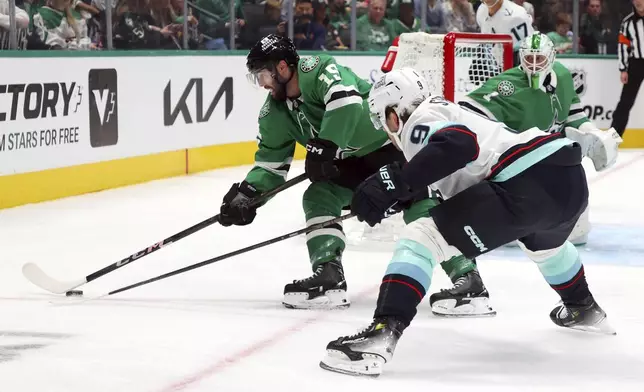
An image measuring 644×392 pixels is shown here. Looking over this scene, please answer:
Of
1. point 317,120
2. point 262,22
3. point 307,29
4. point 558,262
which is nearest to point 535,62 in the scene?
point 317,120

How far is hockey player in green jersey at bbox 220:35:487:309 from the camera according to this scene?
3693 millimetres

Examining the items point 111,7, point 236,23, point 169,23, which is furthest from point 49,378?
point 236,23

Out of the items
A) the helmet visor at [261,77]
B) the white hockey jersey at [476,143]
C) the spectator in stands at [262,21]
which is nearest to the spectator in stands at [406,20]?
the spectator in stands at [262,21]

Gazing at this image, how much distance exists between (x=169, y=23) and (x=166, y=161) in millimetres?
938

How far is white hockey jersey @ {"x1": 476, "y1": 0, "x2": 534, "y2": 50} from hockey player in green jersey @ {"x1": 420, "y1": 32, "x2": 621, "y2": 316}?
140 cm

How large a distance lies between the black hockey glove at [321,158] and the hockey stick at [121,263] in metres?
0.13

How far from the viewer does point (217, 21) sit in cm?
821

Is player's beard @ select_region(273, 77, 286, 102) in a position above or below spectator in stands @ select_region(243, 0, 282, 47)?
above

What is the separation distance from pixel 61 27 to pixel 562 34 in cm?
505

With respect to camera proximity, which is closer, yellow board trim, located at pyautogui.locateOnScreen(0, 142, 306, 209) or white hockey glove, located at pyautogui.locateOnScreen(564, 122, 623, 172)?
white hockey glove, located at pyautogui.locateOnScreen(564, 122, 623, 172)

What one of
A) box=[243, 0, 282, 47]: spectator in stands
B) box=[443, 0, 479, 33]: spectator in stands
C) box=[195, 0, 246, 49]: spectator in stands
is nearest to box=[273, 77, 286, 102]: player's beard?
box=[195, 0, 246, 49]: spectator in stands

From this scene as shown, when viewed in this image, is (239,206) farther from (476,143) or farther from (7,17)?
(7,17)

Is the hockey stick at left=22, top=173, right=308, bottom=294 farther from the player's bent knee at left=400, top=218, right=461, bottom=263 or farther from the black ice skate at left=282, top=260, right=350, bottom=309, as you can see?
the player's bent knee at left=400, top=218, right=461, bottom=263

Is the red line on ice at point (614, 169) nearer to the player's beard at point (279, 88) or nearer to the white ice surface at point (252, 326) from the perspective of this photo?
the white ice surface at point (252, 326)
